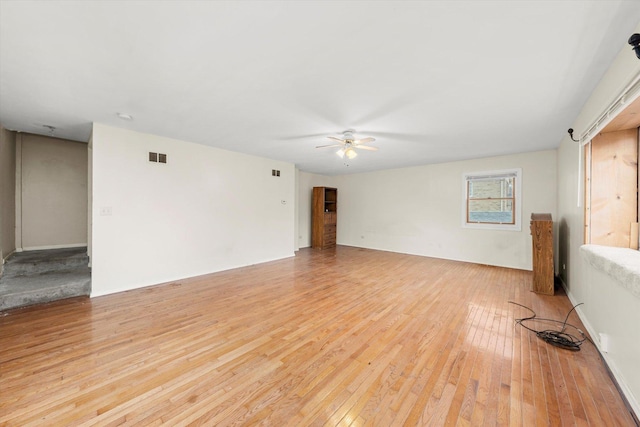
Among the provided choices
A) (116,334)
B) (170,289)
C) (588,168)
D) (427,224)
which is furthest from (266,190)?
(588,168)

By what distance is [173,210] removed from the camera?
13.9 ft

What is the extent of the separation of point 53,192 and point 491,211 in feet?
29.9

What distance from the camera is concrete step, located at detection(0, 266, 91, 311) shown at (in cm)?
300

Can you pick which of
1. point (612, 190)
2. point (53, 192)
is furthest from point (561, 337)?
point (53, 192)

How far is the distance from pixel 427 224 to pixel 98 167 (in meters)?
6.70

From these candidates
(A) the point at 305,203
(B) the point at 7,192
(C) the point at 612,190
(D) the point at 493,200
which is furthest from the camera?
(A) the point at 305,203

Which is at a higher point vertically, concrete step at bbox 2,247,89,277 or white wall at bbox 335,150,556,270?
white wall at bbox 335,150,556,270

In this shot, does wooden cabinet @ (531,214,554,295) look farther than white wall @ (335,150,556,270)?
No

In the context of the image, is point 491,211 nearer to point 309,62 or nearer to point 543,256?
point 543,256

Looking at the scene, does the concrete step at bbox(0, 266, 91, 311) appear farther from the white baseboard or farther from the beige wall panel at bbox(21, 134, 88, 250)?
the white baseboard

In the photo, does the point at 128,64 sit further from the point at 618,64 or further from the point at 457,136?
the point at 457,136

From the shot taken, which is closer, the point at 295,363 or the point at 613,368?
the point at 613,368

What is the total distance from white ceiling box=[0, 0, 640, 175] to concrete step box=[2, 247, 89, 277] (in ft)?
6.94

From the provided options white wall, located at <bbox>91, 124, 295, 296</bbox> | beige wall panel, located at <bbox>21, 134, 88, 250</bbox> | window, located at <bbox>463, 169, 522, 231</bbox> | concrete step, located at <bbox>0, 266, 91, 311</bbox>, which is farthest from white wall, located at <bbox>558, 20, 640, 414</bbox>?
beige wall panel, located at <bbox>21, 134, 88, 250</bbox>
